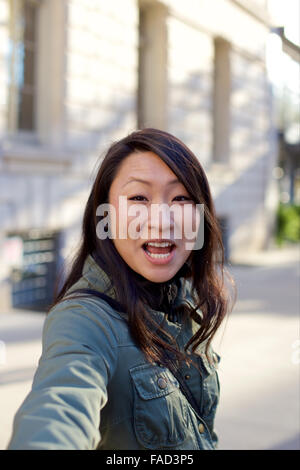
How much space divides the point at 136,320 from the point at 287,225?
47.6 ft

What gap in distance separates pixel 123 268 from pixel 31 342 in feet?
14.0

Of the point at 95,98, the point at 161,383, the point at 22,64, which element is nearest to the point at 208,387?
the point at 161,383

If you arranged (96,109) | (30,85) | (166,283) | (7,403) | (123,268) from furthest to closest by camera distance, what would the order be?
1. (96,109)
2. (30,85)
3. (7,403)
4. (166,283)
5. (123,268)

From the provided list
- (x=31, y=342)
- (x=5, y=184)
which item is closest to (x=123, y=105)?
(x=5, y=184)

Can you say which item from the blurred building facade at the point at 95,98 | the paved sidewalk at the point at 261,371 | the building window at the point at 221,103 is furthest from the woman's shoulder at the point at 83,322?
the building window at the point at 221,103

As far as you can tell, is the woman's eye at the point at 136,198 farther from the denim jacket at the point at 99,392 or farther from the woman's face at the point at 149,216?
the denim jacket at the point at 99,392

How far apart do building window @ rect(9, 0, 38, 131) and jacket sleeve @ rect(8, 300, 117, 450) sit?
673 cm

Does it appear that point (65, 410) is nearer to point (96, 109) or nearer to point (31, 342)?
point (31, 342)

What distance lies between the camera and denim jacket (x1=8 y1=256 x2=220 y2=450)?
108 cm

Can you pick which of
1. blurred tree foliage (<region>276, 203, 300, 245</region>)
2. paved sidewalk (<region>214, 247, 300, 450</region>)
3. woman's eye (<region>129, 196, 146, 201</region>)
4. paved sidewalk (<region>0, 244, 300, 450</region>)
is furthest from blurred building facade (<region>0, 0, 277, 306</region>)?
woman's eye (<region>129, 196, 146, 201</region>)

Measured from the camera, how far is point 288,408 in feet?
12.8

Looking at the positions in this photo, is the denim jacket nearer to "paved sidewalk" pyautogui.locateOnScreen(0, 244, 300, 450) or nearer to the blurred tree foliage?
"paved sidewalk" pyautogui.locateOnScreen(0, 244, 300, 450)
